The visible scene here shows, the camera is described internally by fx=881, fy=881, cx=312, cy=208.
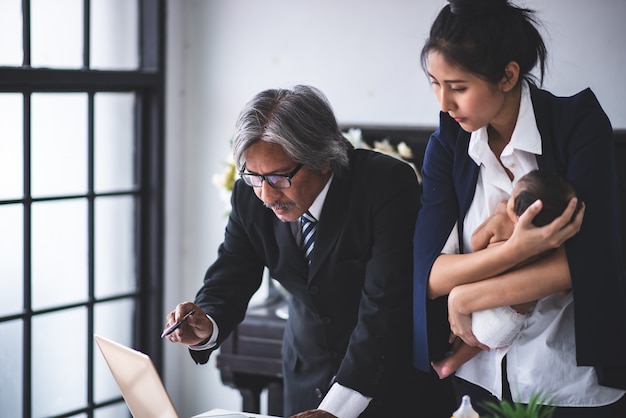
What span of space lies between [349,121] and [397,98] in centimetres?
24

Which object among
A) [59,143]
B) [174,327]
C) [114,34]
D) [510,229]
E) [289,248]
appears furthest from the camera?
[114,34]

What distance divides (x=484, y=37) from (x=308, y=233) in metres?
0.81

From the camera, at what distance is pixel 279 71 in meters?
3.96

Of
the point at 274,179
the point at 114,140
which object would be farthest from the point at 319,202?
the point at 114,140

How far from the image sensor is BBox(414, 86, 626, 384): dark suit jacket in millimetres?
1715

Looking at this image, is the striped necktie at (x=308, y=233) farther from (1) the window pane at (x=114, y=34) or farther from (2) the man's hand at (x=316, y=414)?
(1) the window pane at (x=114, y=34)

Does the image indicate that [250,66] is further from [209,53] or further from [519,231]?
[519,231]

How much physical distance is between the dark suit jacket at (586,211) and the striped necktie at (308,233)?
46 cm

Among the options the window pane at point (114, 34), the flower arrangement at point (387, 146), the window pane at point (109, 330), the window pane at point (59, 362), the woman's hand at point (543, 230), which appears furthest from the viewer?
the window pane at point (109, 330)

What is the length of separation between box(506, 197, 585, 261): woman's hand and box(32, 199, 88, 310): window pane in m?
2.41

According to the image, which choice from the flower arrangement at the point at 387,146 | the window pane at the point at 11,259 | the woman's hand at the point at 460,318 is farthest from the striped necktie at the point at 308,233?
the window pane at the point at 11,259

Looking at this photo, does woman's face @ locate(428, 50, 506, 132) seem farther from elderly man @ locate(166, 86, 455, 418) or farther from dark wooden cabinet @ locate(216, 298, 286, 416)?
dark wooden cabinet @ locate(216, 298, 286, 416)

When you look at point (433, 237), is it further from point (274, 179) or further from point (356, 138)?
point (356, 138)

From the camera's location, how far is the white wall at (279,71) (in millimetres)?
3289
